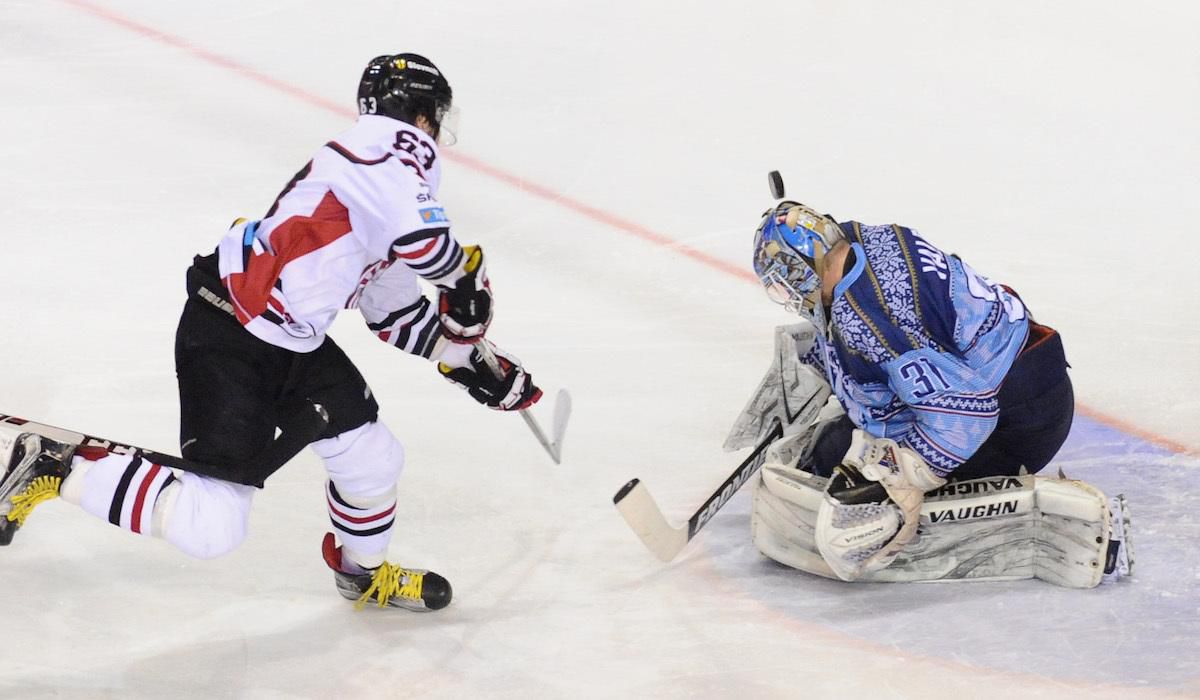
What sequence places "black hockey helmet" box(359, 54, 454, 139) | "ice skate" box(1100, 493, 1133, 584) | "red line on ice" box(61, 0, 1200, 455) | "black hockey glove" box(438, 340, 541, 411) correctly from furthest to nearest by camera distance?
"red line on ice" box(61, 0, 1200, 455) < "black hockey glove" box(438, 340, 541, 411) < "ice skate" box(1100, 493, 1133, 584) < "black hockey helmet" box(359, 54, 454, 139)

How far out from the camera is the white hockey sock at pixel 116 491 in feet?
8.12

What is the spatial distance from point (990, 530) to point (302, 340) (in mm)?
1418

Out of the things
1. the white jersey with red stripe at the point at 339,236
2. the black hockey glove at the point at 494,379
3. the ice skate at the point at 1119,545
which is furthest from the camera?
the black hockey glove at the point at 494,379

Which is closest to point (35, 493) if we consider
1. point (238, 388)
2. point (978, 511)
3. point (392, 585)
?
point (238, 388)

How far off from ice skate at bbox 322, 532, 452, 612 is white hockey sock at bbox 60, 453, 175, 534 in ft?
1.46

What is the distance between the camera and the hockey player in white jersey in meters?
2.47

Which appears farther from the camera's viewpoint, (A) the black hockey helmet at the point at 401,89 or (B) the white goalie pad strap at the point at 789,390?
(B) the white goalie pad strap at the point at 789,390

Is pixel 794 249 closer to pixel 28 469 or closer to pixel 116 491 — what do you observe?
pixel 116 491

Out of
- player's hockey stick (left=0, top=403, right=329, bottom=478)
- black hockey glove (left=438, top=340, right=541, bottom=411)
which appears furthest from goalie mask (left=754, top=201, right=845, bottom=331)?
player's hockey stick (left=0, top=403, right=329, bottom=478)

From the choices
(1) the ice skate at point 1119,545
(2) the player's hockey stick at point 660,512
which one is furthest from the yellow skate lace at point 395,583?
(1) the ice skate at point 1119,545

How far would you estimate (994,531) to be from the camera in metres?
2.79

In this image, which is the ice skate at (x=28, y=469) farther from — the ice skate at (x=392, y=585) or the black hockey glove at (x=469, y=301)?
the black hockey glove at (x=469, y=301)

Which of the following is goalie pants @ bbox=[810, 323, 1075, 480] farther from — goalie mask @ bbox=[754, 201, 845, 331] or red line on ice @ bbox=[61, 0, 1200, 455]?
red line on ice @ bbox=[61, 0, 1200, 455]

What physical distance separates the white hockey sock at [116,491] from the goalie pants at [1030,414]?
162cm
